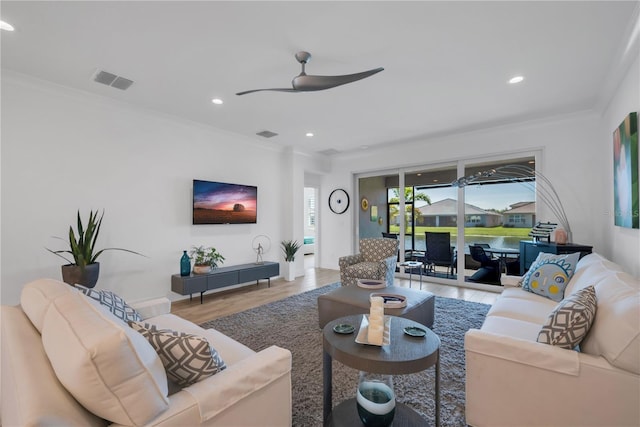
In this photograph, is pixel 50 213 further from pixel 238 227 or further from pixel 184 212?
pixel 238 227

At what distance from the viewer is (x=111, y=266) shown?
3541 millimetres

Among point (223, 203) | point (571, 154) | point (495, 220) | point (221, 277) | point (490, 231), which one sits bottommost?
point (221, 277)

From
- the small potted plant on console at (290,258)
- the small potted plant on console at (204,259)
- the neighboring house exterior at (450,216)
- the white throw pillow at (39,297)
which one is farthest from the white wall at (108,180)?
the neighboring house exterior at (450,216)

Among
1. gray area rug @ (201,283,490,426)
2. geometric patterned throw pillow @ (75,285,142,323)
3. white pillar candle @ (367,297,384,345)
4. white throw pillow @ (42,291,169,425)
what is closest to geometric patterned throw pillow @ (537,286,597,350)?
gray area rug @ (201,283,490,426)

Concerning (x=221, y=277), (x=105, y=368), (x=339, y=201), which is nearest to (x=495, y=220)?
(x=339, y=201)

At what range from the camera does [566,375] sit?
1.36 meters

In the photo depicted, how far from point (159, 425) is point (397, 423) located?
128 centimetres

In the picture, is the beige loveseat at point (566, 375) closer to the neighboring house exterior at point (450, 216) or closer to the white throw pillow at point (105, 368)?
the white throw pillow at point (105, 368)

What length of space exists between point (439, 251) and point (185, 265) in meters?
4.24

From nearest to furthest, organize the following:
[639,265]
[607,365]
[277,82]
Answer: [607,365] < [639,265] < [277,82]

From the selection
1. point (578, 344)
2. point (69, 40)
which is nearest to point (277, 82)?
point (69, 40)

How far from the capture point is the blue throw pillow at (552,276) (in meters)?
2.61

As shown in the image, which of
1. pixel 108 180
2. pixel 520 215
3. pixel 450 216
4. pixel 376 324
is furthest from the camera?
pixel 450 216

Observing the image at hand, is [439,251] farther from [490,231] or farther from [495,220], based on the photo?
[495,220]
